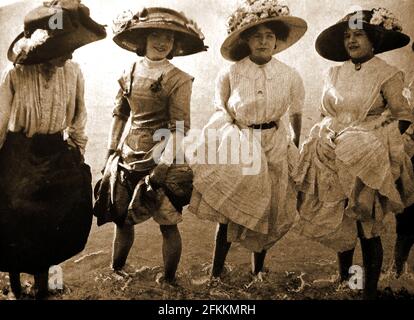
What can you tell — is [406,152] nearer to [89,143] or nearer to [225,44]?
[225,44]

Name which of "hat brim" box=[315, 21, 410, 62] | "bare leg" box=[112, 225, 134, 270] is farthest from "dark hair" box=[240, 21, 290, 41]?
"bare leg" box=[112, 225, 134, 270]

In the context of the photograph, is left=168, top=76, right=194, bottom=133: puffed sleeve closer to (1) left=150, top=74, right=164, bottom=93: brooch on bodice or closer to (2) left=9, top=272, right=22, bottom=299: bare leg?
(1) left=150, top=74, right=164, bottom=93: brooch on bodice

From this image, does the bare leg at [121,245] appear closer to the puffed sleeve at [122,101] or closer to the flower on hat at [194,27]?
the puffed sleeve at [122,101]

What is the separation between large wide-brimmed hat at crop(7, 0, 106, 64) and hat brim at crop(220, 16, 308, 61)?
0.97m

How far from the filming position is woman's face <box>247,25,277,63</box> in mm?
3898

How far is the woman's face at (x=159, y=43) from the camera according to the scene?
3936 mm

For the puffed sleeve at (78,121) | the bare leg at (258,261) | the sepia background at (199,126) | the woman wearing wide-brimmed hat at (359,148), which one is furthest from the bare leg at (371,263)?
the puffed sleeve at (78,121)

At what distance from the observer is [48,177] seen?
3932mm

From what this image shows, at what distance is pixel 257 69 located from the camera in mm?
3953

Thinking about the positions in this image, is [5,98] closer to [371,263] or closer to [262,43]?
[262,43]

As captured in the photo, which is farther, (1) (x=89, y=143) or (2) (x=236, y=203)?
(1) (x=89, y=143)

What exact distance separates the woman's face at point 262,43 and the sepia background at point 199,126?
16 centimetres
